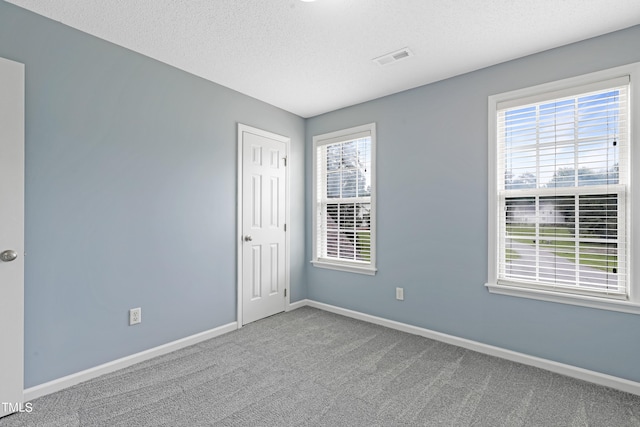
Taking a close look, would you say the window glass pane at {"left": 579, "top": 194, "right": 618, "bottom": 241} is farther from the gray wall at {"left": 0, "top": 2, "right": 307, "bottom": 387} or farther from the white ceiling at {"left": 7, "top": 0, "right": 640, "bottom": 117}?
the gray wall at {"left": 0, "top": 2, "right": 307, "bottom": 387}

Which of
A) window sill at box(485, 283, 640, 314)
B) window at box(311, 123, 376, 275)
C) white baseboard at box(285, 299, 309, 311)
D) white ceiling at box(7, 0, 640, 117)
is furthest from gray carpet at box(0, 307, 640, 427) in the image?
white ceiling at box(7, 0, 640, 117)

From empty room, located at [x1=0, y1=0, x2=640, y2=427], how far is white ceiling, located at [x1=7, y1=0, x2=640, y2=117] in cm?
2

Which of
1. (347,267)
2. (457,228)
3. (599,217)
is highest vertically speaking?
(599,217)

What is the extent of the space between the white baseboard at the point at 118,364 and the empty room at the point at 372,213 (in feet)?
0.04

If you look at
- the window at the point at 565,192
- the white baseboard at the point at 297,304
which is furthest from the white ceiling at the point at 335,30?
the white baseboard at the point at 297,304

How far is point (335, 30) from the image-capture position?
7.42ft

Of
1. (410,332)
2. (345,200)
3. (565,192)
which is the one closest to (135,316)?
(345,200)

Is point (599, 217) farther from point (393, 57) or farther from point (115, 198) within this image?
point (115, 198)

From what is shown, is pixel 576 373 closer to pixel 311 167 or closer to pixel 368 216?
pixel 368 216

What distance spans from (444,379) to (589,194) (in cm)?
176

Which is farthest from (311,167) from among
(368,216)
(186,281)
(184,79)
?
(186,281)

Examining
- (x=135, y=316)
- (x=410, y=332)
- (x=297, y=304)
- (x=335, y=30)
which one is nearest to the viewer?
(x=335, y=30)

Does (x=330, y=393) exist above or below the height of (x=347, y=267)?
below

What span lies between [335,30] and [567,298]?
2665mm
